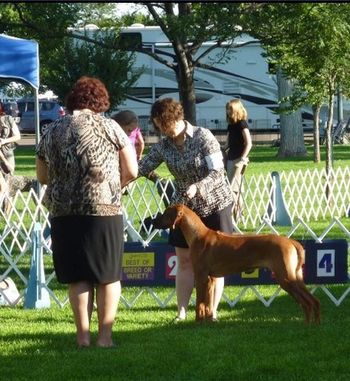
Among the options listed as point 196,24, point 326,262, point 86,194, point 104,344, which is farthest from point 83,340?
point 196,24

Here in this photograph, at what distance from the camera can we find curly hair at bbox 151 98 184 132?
23.8ft

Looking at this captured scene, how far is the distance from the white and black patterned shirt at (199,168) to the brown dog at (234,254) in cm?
17

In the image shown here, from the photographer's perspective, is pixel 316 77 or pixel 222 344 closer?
pixel 222 344

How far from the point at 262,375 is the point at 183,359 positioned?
1.98 ft

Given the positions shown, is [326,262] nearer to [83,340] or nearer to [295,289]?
[295,289]

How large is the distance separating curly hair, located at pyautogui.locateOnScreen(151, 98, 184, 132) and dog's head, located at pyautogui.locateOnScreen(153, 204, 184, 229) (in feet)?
1.71

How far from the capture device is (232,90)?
4303 cm

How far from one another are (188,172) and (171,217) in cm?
32

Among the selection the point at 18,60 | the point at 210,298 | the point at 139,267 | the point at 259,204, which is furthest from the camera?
the point at 259,204

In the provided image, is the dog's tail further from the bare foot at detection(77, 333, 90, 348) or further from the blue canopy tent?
the blue canopy tent

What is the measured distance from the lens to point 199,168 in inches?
290

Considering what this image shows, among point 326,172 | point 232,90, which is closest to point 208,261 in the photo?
point 326,172

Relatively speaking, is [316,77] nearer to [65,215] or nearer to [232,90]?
[65,215]

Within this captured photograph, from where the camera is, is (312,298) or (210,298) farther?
(210,298)
